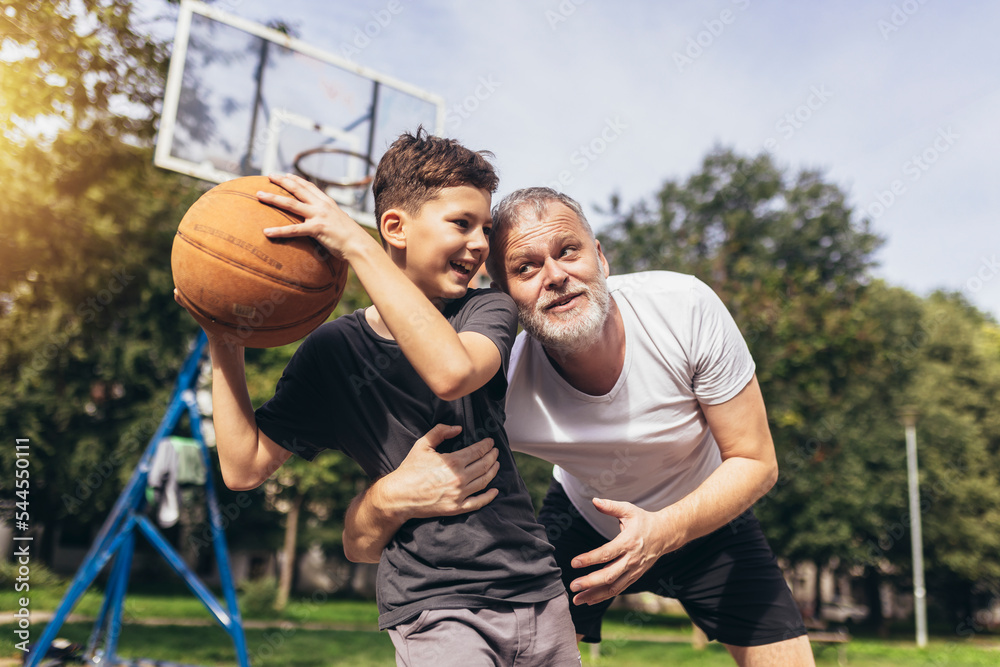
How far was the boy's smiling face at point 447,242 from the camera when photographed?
7.61ft

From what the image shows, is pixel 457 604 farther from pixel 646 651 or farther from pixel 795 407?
pixel 795 407

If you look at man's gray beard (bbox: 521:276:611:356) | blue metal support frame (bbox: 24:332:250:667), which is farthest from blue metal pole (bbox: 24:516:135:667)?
man's gray beard (bbox: 521:276:611:356)

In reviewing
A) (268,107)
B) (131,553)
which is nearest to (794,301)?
(268,107)

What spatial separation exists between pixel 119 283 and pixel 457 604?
1757 cm

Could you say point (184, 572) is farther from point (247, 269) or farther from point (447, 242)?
point (447, 242)

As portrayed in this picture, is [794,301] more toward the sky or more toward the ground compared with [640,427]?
more toward the sky

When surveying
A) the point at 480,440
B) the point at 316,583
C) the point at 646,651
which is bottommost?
the point at 316,583

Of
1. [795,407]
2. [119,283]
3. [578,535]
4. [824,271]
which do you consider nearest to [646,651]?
[795,407]

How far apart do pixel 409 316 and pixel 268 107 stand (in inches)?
281

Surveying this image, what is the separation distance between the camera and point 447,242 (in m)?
2.30

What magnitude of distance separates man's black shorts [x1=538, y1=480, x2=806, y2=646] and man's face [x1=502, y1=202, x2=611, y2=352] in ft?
3.61

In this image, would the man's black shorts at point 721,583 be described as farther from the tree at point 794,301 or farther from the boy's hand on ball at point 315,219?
the tree at point 794,301

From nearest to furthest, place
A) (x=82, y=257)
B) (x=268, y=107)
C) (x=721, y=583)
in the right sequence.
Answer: (x=721, y=583) < (x=268, y=107) < (x=82, y=257)

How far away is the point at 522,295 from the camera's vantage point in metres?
2.84
